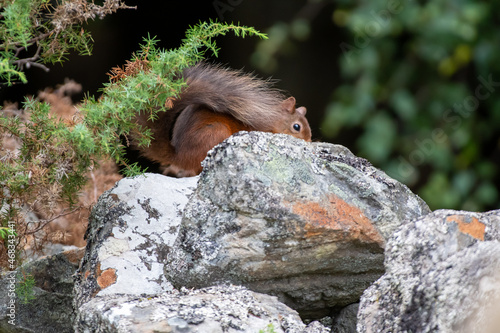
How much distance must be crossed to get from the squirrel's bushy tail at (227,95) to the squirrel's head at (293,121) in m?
0.45

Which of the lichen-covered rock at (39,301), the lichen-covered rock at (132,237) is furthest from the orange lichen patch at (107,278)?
the lichen-covered rock at (39,301)

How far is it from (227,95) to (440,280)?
4.14ft

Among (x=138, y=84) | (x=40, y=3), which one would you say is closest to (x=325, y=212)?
(x=138, y=84)

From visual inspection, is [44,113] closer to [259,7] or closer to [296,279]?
[296,279]

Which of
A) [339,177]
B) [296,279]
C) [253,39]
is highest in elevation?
[253,39]

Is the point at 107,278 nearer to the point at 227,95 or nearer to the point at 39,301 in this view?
the point at 39,301

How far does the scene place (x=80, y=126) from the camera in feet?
5.14

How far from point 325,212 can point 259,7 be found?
2524 mm

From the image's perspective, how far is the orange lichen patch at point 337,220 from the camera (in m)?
1.39

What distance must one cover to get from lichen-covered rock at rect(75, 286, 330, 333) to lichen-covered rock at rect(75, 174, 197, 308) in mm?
303

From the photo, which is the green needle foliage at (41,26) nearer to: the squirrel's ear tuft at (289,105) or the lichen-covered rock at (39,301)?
the lichen-covered rock at (39,301)

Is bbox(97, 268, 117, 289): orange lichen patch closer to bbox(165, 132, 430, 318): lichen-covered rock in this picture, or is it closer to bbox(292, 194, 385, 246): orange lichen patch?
bbox(165, 132, 430, 318): lichen-covered rock

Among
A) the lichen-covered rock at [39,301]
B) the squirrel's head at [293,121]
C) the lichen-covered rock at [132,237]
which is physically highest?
the squirrel's head at [293,121]

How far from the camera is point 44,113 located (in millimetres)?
1689
